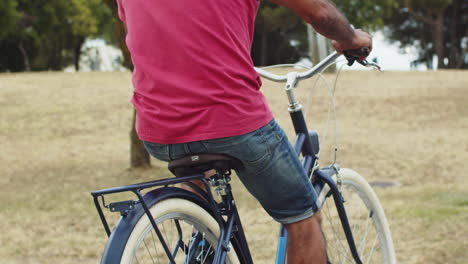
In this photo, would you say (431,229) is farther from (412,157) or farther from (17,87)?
(17,87)

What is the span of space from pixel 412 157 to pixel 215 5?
9.27 meters

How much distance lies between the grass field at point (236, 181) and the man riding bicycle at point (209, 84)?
308 centimetres

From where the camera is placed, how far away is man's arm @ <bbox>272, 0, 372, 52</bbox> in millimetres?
2465

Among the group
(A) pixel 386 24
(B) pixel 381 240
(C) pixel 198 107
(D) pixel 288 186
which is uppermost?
(C) pixel 198 107

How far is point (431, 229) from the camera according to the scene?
20.8ft

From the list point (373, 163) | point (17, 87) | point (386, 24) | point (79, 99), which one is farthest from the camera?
point (386, 24)

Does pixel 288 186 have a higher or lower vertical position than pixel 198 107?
lower

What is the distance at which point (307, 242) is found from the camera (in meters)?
2.76

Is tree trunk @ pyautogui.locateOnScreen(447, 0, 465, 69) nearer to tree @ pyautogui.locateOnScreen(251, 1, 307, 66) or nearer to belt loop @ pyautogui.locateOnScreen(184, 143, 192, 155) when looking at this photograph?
tree @ pyautogui.locateOnScreen(251, 1, 307, 66)

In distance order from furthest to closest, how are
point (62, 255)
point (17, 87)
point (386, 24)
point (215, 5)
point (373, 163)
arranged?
point (386, 24) < point (17, 87) < point (373, 163) < point (62, 255) < point (215, 5)

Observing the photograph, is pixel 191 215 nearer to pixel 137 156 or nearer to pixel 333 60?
pixel 333 60

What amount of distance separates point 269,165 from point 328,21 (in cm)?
A: 51

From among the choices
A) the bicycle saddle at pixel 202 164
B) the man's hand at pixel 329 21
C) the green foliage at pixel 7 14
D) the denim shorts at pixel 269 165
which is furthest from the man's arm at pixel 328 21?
the green foliage at pixel 7 14

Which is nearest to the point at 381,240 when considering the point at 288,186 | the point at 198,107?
the point at 288,186
